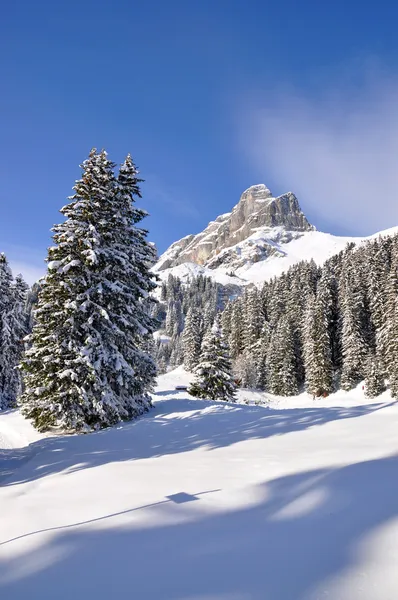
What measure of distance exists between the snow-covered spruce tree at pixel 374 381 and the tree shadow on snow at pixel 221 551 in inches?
1495

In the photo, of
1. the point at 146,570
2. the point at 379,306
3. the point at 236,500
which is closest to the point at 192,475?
the point at 236,500

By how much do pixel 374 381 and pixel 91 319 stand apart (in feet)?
113

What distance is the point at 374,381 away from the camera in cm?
3859

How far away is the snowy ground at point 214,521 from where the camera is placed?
299 cm

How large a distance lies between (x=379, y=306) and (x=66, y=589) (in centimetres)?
5116

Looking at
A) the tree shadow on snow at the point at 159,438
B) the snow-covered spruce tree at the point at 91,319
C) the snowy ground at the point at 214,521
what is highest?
the snow-covered spruce tree at the point at 91,319

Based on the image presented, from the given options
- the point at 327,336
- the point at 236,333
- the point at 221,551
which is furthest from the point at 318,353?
the point at 221,551

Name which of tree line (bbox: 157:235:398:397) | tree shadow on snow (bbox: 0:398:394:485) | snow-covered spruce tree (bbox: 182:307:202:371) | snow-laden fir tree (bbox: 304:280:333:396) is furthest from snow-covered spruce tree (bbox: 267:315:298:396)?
tree shadow on snow (bbox: 0:398:394:485)

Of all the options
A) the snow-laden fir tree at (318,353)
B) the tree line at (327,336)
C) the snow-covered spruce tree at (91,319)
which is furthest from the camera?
the snow-laden fir tree at (318,353)

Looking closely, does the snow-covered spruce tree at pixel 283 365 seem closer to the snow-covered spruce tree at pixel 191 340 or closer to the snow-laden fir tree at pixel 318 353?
the snow-laden fir tree at pixel 318 353

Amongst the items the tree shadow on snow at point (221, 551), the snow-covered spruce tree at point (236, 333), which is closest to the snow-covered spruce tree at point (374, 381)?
the snow-covered spruce tree at point (236, 333)

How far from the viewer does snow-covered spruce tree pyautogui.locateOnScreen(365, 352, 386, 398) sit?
38562mm

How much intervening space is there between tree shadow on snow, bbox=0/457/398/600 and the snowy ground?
0.01m

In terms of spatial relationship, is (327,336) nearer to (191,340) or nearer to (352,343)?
(352,343)
